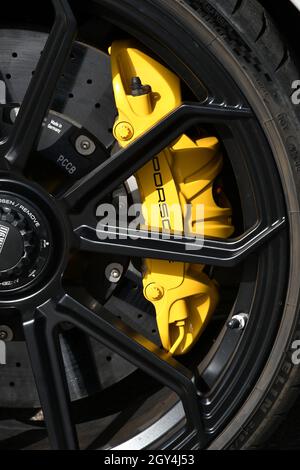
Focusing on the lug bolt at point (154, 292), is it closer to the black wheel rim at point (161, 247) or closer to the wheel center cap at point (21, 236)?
the black wheel rim at point (161, 247)

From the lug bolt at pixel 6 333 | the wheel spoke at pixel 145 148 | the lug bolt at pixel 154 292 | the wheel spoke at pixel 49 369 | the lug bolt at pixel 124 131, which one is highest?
the lug bolt at pixel 124 131

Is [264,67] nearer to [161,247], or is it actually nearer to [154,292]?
[161,247]

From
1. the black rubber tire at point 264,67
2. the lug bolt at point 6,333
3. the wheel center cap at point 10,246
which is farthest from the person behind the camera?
the lug bolt at point 6,333

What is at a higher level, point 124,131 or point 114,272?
A: point 124,131

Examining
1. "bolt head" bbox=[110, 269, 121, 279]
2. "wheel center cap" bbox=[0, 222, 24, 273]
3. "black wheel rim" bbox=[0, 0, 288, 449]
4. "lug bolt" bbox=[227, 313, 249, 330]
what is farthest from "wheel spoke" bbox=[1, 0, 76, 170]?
"lug bolt" bbox=[227, 313, 249, 330]

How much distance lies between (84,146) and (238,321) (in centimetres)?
50

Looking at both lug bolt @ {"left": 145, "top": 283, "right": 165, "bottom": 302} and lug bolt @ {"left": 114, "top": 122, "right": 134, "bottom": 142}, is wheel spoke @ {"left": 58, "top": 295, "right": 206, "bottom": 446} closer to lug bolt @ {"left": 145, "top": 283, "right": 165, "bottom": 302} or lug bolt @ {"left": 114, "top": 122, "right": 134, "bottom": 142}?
lug bolt @ {"left": 145, "top": 283, "right": 165, "bottom": 302}

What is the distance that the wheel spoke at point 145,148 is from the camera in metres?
1.52

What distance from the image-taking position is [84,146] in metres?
1.73

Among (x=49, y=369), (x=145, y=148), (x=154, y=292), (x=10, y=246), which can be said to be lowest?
(x=49, y=369)

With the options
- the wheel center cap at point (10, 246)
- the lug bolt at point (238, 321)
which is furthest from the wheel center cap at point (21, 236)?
the lug bolt at point (238, 321)

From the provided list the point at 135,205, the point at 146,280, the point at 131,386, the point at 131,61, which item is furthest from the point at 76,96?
the point at 131,386

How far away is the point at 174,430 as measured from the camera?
69.4 inches

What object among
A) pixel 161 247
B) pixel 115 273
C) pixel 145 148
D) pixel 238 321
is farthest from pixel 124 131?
pixel 238 321
